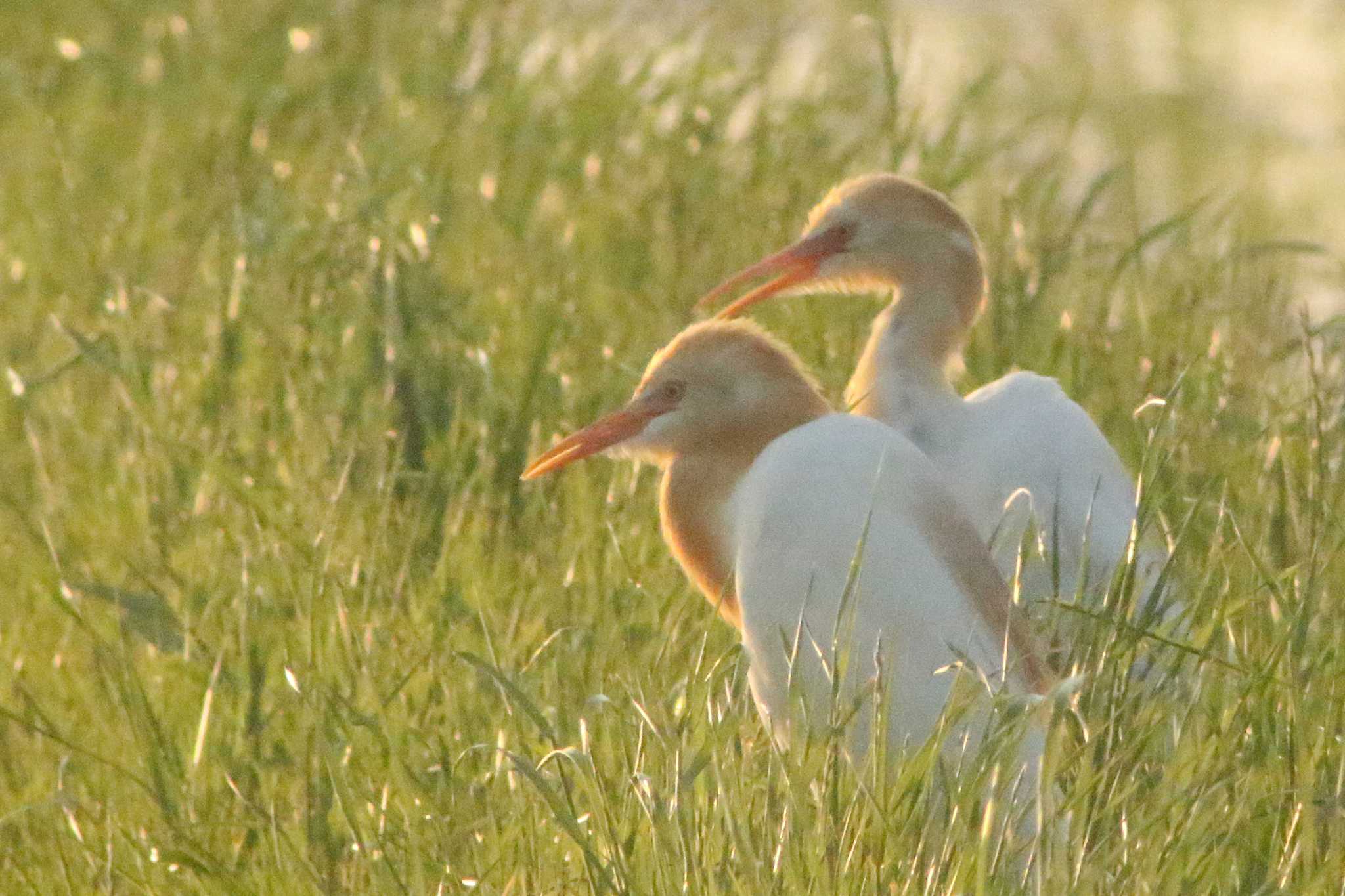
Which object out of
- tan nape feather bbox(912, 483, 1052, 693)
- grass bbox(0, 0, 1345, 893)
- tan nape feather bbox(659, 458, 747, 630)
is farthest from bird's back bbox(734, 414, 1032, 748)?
tan nape feather bbox(659, 458, 747, 630)

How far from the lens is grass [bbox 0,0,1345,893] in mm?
2561

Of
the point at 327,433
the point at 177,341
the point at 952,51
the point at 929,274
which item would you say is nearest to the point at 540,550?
the point at 327,433

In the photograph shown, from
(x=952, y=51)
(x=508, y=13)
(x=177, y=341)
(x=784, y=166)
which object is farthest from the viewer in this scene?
(x=952, y=51)

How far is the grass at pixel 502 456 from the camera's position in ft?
8.40

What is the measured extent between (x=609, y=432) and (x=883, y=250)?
70 centimetres

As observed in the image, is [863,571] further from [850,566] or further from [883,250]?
[883,250]

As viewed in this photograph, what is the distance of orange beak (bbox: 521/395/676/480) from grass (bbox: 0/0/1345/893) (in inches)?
6.7

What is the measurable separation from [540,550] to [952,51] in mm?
4817

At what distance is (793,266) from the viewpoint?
3934 millimetres

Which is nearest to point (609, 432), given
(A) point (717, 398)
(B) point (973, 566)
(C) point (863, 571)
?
(A) point (717, 398)

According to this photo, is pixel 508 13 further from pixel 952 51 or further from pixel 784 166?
pixel 952 51

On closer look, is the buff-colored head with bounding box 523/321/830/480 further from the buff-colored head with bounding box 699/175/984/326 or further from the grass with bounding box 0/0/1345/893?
the buff-colored head with bounding box 699/175/984/326

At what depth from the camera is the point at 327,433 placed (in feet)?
12.7

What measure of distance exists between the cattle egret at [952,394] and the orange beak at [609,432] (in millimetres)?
464
